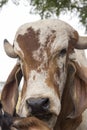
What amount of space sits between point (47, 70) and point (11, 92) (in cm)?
96

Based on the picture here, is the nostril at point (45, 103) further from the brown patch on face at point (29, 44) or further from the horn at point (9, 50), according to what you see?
the horn at point (9, 50)

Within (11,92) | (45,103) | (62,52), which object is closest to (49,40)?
(62,52)

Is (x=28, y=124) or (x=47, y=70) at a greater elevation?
(x=28, y=124)

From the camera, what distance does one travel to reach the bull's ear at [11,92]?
7.17 m

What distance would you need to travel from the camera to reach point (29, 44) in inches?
263

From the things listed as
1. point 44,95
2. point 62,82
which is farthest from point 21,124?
point 62,82

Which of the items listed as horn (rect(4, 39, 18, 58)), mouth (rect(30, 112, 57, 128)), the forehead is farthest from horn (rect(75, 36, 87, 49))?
mouth (rect(30, 112, 57, 128))

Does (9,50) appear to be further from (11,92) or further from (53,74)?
(53,74)

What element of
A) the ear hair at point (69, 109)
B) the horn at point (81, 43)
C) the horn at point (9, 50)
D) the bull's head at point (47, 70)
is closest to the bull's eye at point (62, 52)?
the bull's head at point (47, 70)

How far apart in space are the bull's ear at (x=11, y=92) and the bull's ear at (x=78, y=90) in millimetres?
743

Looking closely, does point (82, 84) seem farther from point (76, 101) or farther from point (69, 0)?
point (69, 0)

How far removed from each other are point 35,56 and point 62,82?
519mm

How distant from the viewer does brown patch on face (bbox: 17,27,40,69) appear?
21.6 feet

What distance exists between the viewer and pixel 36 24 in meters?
6.96
